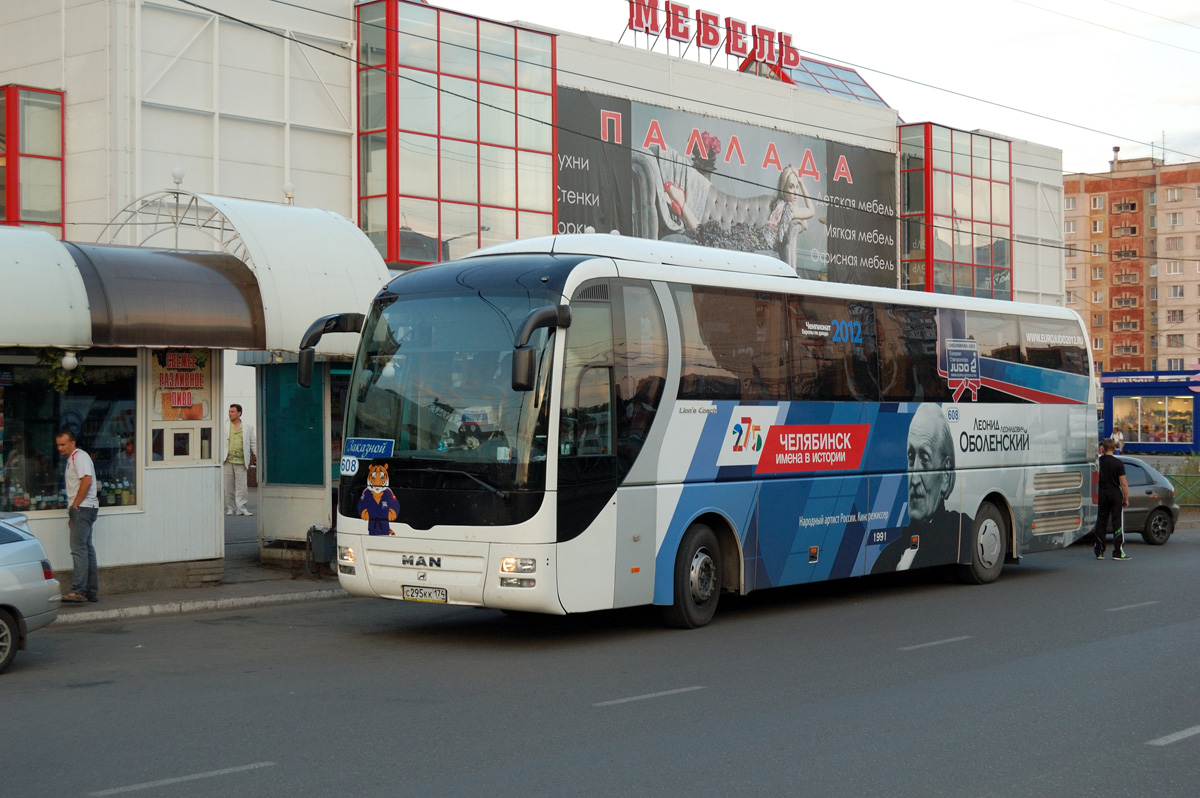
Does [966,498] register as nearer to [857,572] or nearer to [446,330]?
[857,572]

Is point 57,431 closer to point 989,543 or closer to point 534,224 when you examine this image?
point 989,543

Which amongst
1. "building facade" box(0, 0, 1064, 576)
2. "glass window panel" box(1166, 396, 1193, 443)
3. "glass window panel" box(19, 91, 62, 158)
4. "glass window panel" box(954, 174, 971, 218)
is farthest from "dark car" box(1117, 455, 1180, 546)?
"glass window panel" box(1166, 396, 1193, 443)

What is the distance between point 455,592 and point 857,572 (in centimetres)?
539

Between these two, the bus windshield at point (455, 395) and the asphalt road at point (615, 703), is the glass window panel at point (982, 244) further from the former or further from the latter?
the bus windshield at point (455, 395)

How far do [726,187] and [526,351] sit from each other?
3406 cm

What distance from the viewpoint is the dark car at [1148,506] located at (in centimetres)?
2217

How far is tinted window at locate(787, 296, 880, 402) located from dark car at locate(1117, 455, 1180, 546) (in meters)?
9.78

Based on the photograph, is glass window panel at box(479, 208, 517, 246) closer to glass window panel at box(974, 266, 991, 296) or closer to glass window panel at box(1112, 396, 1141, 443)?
glass window panel at box(974, 266, 991, 296)

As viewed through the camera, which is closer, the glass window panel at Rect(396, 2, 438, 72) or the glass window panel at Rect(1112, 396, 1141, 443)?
the glass window panel at Rect(396, 2, 438, 72)

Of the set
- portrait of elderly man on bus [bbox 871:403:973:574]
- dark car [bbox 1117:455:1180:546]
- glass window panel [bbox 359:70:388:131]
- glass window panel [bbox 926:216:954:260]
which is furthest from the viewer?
glass window panel [bbox 926:216:954:260]

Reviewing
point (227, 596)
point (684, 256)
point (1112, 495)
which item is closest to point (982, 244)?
point (1112, 495)

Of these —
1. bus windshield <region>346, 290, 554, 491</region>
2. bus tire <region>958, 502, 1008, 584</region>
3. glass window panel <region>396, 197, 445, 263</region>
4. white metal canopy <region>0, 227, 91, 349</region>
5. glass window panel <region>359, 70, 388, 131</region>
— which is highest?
glass window panel <region>359, 70, 388, 131</region>

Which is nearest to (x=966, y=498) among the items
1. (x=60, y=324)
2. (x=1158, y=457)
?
(x=60, y=324)

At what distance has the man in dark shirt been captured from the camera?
757 inches
